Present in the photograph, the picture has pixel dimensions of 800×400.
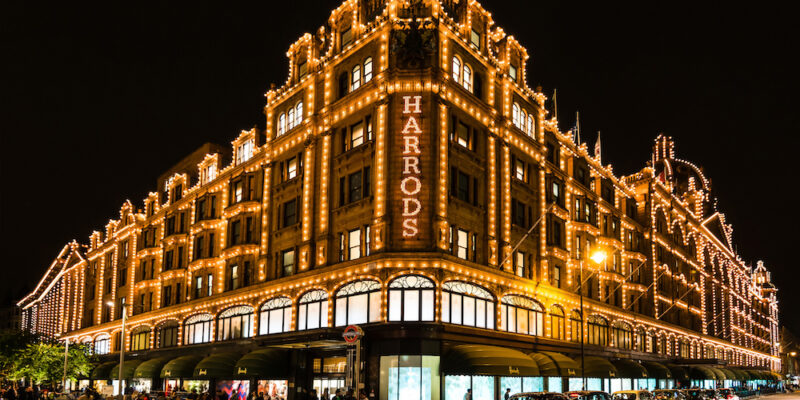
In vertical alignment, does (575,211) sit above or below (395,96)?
below

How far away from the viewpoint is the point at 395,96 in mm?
43219

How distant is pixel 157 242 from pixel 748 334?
312 feet

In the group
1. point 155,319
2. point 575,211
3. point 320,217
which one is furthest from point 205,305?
point 575,211

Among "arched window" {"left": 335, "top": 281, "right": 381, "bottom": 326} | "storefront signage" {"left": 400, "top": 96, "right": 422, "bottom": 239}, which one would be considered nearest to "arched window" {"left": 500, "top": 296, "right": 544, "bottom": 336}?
"arched window" {"left": 335, "top": 281, "right": 381, "bottom": 326}

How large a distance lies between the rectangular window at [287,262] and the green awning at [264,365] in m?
5.67

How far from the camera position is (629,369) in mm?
57250

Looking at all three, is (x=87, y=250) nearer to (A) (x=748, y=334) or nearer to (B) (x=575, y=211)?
(B) (x=575, y=211)

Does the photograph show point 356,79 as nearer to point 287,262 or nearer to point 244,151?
point 287,262

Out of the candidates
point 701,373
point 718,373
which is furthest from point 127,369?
point 718,373

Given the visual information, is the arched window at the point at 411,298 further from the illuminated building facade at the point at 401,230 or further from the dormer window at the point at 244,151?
the dormer window at the point at 244,151

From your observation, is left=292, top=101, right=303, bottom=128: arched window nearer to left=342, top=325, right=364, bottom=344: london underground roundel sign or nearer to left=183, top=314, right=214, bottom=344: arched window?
left=183, top=314, right=214, bottom=344: arched window

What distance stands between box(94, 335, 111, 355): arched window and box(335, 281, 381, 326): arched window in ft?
Result: 150

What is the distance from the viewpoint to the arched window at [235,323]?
176ft

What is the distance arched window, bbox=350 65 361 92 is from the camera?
47.0m
